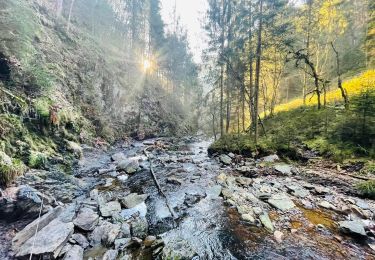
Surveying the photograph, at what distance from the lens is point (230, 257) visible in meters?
4.71

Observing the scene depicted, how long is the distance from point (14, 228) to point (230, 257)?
4904mm

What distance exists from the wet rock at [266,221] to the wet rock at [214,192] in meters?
2.02

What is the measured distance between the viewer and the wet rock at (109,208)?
638 centimetres

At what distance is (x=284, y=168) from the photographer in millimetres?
10828

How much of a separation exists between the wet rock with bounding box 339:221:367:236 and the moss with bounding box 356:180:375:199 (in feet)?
7.44

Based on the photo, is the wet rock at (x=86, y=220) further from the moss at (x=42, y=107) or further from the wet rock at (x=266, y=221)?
the moss at (x=42, y=107)

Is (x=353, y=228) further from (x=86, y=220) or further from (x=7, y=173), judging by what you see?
(x=7, y=173)

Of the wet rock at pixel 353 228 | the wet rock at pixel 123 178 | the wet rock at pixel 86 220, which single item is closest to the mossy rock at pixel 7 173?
the wet rock at pixel 86 220

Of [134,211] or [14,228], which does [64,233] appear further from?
[134,211]

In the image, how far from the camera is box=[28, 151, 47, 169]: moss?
8.71 metres

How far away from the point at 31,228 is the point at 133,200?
3229 mm

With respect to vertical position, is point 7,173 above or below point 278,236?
above

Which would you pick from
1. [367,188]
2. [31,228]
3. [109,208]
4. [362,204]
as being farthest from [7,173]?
[367,188]

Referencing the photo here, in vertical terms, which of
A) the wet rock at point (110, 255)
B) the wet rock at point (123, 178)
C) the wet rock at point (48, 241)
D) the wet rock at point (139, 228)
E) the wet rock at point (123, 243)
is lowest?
the wet rock at point (139, 228)
